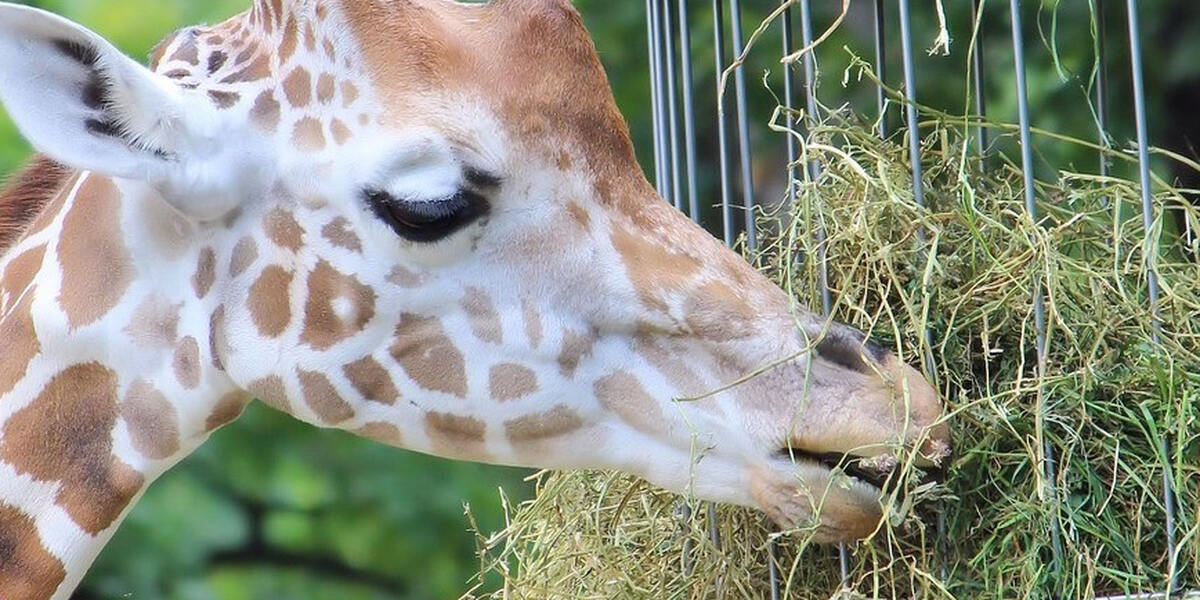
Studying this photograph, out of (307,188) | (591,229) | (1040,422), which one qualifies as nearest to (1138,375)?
(1040,422)

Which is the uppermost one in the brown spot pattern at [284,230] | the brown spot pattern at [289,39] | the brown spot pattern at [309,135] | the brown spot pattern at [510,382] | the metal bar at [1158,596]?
the brown spot pattern at [289,39]

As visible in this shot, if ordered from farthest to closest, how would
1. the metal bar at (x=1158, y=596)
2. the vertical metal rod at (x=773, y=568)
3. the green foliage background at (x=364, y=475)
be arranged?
the green foliage background at (x=364, y=475)
the vertical metal rod at (x=773, y=568)
the metal bar at (x=1158, y=596)

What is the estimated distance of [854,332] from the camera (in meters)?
2.18

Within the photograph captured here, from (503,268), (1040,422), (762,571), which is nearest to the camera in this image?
(1040,422)

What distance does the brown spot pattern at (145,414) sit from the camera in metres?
2.30

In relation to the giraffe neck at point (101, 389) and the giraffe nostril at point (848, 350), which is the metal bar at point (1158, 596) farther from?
the giraffe neck at point (101, 389)

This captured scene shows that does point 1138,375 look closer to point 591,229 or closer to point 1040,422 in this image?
point 1040,422

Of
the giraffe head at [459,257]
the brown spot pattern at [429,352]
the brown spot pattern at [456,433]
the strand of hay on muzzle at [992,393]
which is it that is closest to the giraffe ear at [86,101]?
the giraffe head at [459,257]

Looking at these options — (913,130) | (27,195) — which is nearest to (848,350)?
(913,130)

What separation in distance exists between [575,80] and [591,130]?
0.08 m

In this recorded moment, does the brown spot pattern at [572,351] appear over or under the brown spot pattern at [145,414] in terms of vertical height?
over

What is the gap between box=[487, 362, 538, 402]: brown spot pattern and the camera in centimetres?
222

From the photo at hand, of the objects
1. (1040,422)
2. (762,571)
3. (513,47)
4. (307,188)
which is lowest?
(762,571)

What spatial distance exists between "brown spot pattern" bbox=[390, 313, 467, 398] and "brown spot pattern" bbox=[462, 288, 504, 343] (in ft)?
0.16
